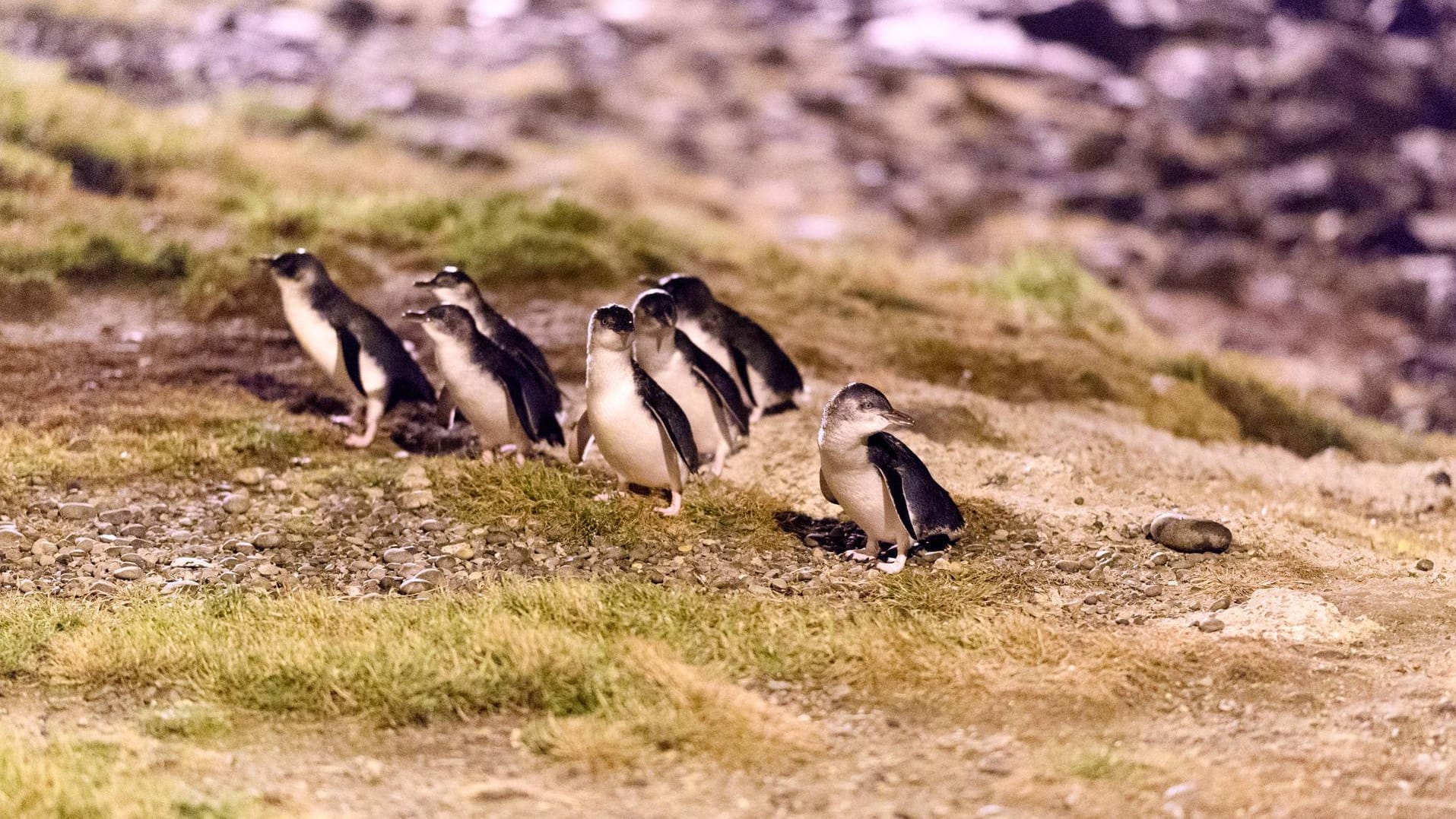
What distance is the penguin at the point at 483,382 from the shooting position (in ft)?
22.2

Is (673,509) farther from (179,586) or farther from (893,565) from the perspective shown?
(179,586)

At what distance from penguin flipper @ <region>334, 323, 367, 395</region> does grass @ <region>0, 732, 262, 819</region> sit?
353 centimetres

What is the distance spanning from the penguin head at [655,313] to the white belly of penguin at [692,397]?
0.23m

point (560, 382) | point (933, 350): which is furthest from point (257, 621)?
point (933, 350)

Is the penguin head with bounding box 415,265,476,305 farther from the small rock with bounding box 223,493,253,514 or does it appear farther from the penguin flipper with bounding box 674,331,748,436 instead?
the small rock with bounding box 223,493,253,514

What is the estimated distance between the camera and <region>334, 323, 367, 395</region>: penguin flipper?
7.41 metres

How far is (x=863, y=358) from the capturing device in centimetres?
946

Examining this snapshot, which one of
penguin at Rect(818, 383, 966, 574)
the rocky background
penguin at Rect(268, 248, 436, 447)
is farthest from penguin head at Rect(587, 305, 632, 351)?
the rocky background

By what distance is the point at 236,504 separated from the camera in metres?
6.50

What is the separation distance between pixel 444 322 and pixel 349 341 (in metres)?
0.97

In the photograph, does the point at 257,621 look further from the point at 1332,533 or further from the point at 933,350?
the point at 933,350

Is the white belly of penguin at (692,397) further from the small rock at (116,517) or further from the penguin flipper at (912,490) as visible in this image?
the small rock at (116,517)

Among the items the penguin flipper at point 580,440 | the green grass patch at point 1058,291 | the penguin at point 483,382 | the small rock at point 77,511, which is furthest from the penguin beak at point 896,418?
the green grass patch at point 1058,291

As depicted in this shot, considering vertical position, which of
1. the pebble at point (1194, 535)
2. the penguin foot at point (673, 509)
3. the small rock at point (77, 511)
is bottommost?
the pebble at point (1194, 535)
